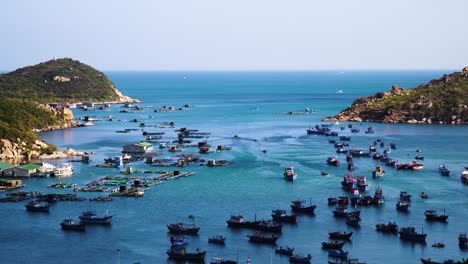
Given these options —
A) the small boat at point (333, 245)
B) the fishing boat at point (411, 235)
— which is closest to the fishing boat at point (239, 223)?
the small boat at point (333, 245)

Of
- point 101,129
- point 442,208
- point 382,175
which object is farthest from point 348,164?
point 101,129

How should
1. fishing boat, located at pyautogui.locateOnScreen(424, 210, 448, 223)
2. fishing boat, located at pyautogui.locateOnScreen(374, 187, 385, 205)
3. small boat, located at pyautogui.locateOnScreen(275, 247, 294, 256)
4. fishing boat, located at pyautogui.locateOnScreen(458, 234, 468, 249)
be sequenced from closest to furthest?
small boat, located at pyautogui.locateOnScreen(275, 247, 294, 256), fishing boat, located at pyautogui.locateOnScreen(458, 234, 468, 249), fishing boat, located at pyautogui.locateOnScreen(424, 210, 448, 223), fishing boat, located at pyautogui.locateOnScreen(374, 187, 385, 205)

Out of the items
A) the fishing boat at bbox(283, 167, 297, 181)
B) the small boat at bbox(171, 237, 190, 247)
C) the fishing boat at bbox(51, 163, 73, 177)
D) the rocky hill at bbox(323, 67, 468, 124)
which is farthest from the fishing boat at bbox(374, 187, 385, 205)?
the rocky hill at bbox(323, 67, 468, 124)

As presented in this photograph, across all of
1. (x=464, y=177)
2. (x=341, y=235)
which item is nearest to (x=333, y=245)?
(x=341, y=235)

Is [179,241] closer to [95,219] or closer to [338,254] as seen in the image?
[95,219]

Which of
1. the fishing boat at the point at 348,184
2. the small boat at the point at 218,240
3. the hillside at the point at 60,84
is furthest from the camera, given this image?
the hillside at the point at 60,84

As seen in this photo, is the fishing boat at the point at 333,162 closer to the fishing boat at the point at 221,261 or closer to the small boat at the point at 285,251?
the small boat at the point at 285,251

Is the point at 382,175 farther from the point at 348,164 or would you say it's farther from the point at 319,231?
the point at 319,231

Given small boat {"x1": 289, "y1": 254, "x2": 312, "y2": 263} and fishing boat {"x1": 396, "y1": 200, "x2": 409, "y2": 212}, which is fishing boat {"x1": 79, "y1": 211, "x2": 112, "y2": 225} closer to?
small boat {"x1": 289, "y1": 254, "x2": 312, "y2": 263}
